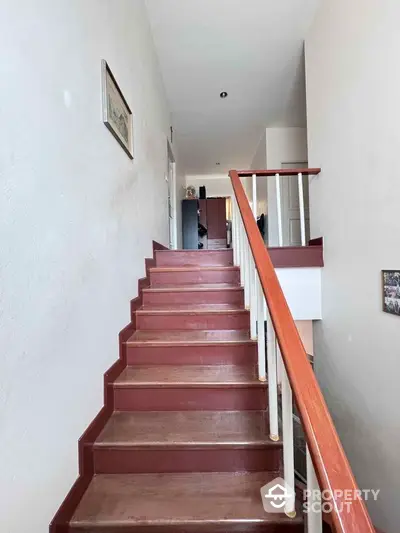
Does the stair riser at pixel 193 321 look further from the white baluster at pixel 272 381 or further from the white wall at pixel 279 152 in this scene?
the white wall at pixel 279 152

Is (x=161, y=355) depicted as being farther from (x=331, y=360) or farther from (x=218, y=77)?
(x=218, y=77)

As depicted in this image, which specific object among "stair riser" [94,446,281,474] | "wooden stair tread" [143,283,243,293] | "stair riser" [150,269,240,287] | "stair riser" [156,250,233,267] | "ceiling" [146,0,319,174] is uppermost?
"ceiling" [146,0,319,174]

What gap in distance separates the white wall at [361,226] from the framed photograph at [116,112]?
162 cm

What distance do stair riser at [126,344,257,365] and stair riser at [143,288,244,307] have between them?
0.56 meters

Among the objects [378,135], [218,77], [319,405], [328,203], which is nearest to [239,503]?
[319,405]

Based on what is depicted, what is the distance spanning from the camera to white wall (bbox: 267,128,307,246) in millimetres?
5289

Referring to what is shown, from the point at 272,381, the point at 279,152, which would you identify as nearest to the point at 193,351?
the point at 272,381

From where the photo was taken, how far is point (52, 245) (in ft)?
3.79

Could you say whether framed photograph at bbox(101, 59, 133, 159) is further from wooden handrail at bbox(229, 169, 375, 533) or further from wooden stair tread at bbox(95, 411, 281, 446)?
wooden stair tread at bbox(95, 411, 281, 446)

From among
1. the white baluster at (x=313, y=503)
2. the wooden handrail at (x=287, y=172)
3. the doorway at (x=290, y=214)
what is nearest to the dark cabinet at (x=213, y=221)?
the doorway at (x=290, y=214)

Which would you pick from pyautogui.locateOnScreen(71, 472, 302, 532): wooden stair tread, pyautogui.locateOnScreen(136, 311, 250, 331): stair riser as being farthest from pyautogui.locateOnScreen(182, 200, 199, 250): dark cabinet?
pyautogui.locateOnScreen(71, 472, 302, 532): wooden stair tread

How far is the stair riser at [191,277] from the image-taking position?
2805 mm

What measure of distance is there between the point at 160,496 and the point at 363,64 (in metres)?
2.74

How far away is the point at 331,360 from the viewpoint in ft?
8.90
